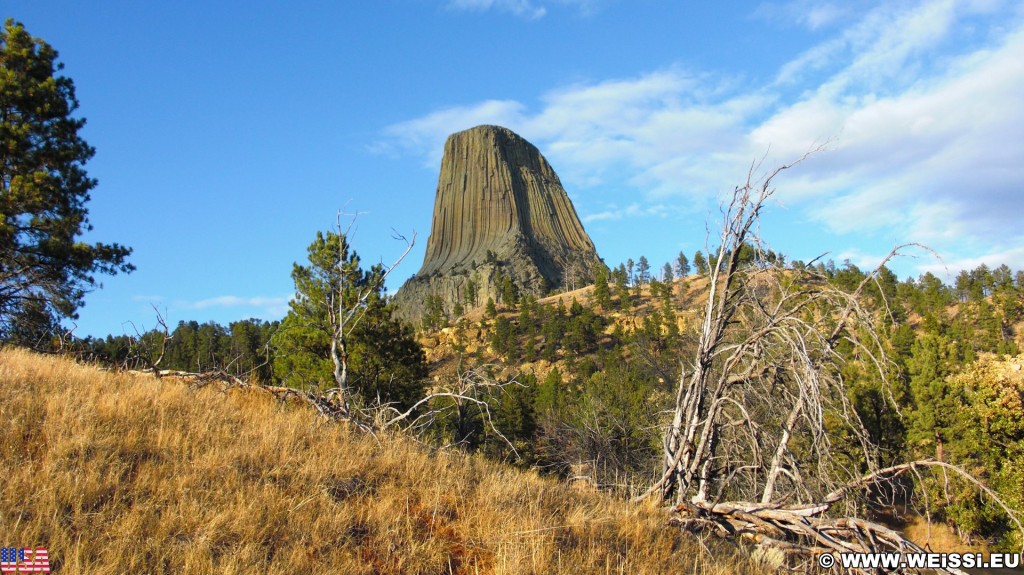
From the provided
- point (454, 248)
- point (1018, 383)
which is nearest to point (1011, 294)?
point (1018, 383)

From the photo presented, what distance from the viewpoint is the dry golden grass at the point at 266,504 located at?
11.1 feet

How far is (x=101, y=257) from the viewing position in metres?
15.5

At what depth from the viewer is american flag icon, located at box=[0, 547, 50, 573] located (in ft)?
9.62

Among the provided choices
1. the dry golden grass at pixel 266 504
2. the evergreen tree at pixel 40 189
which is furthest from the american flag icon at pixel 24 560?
the evergreen tree at pixel 40 189

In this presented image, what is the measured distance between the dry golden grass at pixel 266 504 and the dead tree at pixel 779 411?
1.84ft

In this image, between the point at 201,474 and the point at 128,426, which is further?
the point at 128,426

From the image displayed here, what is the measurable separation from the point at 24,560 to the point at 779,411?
6.46 m

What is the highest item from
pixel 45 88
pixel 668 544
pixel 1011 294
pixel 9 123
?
pixel 1011 294

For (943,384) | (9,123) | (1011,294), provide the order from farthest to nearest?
(1011,294)
(943,384)
(9,123)

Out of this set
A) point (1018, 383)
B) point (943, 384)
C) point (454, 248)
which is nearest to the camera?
point (1018, 383)

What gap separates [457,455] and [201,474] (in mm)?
2768

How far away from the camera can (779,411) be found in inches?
247

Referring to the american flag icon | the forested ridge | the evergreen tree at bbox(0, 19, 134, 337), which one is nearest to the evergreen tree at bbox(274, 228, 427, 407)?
the forested ridge

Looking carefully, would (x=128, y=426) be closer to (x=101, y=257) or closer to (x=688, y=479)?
(x=688, y=479)
